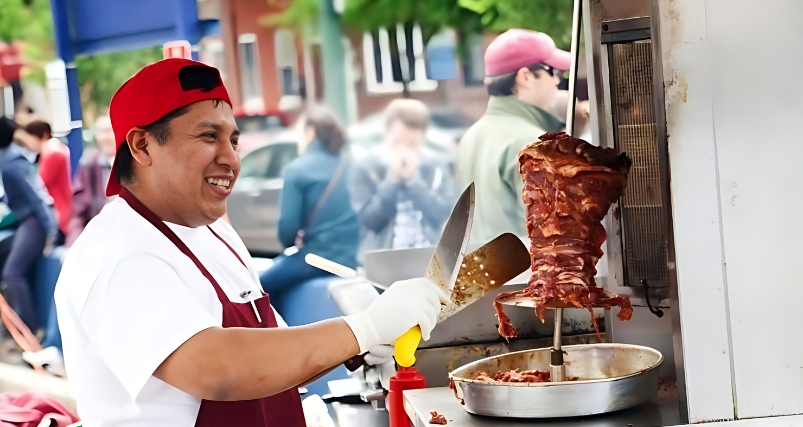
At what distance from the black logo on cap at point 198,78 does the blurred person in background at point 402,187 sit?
3.76m

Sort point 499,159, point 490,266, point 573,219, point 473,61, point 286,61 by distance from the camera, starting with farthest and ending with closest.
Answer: point 473,61 → point 286,61 → point 499,159 → point 490,266 → point 573,219

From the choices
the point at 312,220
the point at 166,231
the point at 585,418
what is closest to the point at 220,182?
the point at 166,231

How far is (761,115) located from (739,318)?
19.6 inches

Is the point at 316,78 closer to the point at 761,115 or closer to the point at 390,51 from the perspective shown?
the point at 390,51

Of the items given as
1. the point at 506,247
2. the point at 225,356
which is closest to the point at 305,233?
the point at 506,247

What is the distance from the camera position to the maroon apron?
176cm

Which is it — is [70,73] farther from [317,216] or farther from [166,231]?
[166,231]

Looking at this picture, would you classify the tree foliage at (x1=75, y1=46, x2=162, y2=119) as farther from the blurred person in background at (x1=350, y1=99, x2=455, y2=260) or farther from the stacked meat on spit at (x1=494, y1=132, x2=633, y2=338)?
the stacked meat on spit at (x1=494, y1=132, x2=633, y2=338)

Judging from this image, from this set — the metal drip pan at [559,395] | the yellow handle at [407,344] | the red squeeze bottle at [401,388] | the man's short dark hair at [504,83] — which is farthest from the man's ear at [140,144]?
the man's short dark hair at [504,83]

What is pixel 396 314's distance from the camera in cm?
171

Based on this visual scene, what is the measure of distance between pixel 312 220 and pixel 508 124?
182 centimetres

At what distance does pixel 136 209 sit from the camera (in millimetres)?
1799

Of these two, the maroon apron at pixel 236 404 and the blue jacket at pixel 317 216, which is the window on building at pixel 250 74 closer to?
the blue jacket at pixel 317 216

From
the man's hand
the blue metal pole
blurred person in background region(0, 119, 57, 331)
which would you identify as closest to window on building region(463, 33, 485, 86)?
the blue metal pole
